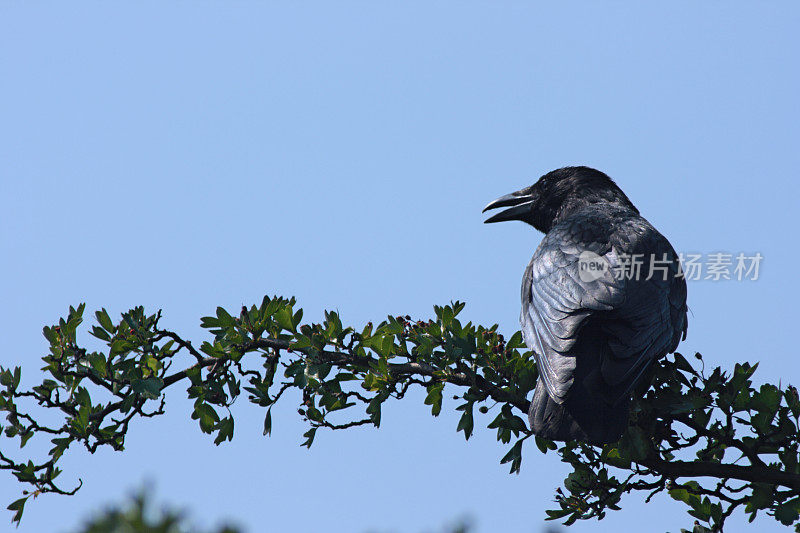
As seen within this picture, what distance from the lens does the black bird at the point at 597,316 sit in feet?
13.0

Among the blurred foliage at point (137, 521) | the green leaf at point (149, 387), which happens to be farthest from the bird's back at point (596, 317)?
the blurred foliage at point (137, 521)

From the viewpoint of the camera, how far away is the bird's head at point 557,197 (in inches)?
250

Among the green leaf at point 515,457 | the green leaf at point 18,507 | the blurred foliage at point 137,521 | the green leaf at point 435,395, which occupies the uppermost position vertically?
the green leaf at point 435,395

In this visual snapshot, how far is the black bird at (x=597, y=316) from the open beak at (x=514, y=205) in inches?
37.5

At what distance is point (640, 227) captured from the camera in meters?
5.38

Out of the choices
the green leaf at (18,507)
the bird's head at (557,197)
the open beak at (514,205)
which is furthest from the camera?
the open beak at (514,205)

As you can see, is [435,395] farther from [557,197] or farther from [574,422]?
[557,197]

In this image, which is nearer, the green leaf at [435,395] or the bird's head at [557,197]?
the green leaf at [435,395]

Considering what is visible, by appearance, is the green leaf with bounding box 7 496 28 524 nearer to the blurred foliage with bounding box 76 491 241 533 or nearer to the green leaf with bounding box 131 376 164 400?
the green leaf with bounding box 131 376 164 400

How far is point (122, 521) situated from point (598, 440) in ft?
9.65

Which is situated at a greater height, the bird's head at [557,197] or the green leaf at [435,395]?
the bird's head at [557,197]

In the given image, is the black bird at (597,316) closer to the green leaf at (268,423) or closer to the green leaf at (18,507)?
the green leaf at (268,423)

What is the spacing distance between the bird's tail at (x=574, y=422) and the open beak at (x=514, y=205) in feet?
10.0

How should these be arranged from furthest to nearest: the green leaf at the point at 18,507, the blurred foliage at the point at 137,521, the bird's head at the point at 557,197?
the bird's head at the point at 557,197, the green leaf at the point at 18,507, the blurred foliage at the point at 137,521
